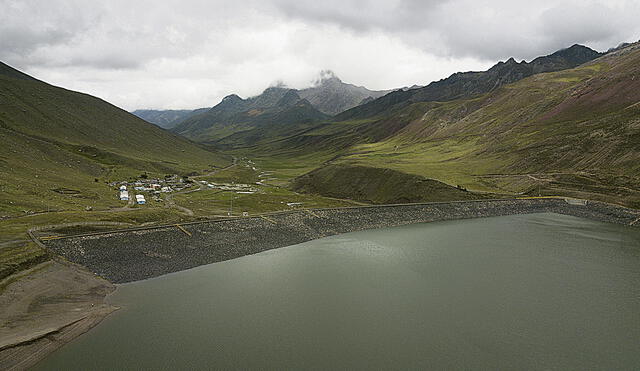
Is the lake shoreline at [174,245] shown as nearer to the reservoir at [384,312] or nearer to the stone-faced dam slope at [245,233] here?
the stone-faced dam slope at [245,233]

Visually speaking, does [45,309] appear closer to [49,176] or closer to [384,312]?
[384,312]

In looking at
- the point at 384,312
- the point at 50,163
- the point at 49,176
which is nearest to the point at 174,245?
the point at 384,312

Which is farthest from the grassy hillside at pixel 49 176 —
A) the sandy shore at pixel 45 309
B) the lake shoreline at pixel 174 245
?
the lake shoreline at pixel 174 245

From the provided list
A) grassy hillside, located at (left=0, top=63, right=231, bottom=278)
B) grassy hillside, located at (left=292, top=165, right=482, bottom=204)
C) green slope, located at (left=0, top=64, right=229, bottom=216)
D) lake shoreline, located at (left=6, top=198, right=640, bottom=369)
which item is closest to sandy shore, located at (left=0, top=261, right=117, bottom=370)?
lake shoreline, located at (left=6, top=198, right=640, bottom=369)

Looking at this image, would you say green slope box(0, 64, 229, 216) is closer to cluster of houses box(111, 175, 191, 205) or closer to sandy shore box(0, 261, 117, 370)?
cluster of houses box(111, 175, 191, 205)

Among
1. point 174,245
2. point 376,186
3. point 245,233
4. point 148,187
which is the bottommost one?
point 174,245

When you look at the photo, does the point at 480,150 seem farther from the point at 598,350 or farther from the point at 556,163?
the point at 598,350

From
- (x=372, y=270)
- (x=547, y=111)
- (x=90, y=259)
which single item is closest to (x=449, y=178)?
(x=372, y=270)
